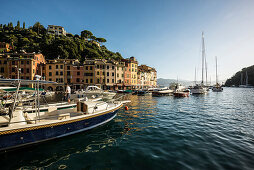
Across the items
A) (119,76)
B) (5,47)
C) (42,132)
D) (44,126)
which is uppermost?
(5,47)

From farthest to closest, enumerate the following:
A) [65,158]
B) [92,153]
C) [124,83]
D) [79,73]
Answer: [124,83] → [79,73] → [92,153] → [65,158]

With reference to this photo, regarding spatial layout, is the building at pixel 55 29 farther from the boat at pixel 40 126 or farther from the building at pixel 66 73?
the boat at pixel 40 126

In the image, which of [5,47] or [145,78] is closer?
[5,47]

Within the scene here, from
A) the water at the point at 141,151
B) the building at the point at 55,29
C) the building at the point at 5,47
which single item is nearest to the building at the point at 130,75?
the water at the point at 141,151

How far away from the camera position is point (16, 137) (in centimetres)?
444

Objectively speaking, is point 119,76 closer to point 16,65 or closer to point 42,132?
point 16,65

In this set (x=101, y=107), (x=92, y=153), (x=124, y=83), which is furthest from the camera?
(x=124, y=83)

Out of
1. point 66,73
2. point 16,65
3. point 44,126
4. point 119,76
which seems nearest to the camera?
point 44,126

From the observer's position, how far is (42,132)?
197 inches

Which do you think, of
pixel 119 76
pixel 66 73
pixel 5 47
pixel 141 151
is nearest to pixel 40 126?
pixel 141 151

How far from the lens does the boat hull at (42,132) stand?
4301mm

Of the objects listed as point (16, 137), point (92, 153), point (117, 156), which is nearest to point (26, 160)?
point (16, 137)

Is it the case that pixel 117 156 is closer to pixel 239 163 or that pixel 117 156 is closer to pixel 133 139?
pixel 133 139

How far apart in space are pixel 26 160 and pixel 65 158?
5.15 ft
